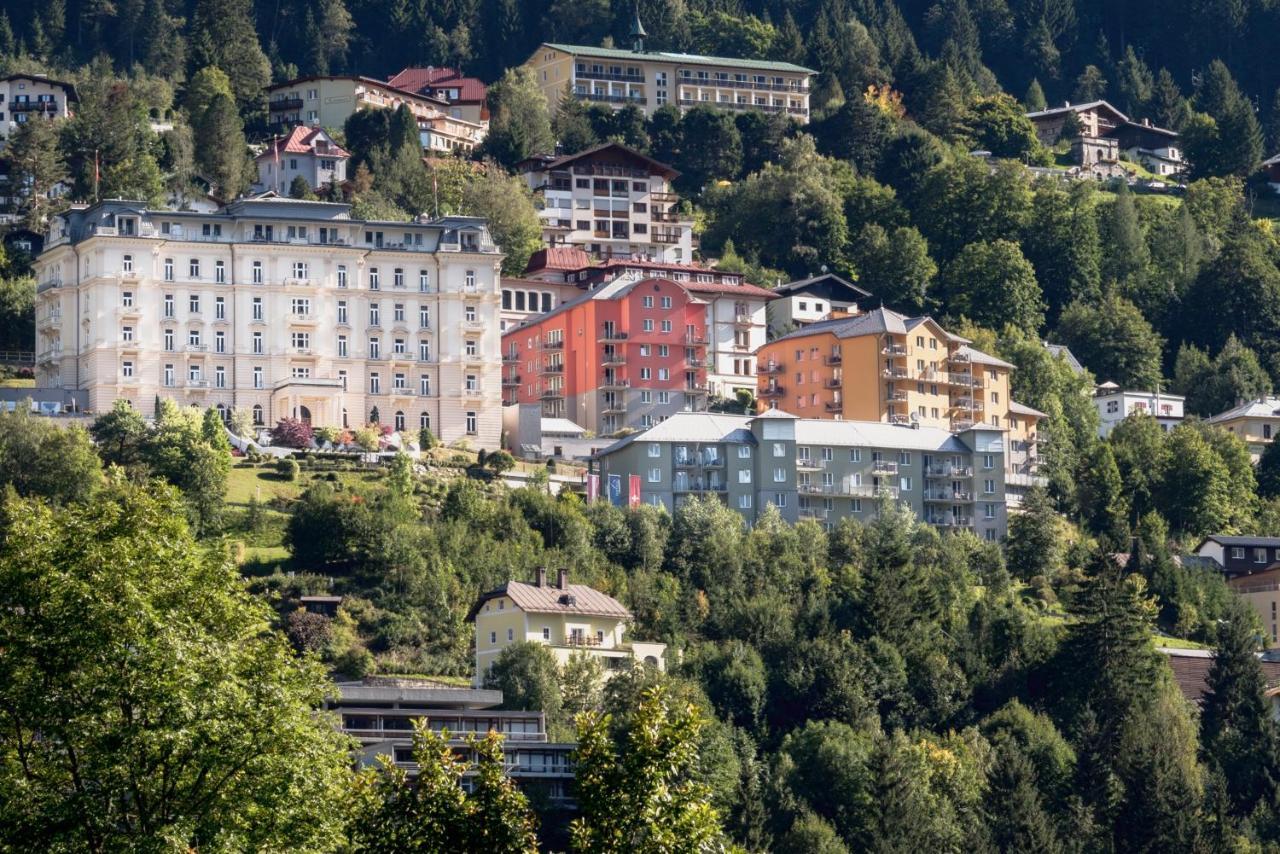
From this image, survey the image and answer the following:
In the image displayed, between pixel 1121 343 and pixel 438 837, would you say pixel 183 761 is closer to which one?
pixel 438 837

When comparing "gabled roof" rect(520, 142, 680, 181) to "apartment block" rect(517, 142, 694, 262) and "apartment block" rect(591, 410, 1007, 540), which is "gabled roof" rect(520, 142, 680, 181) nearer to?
"apartment block" rect(517, 142, 694, 262)

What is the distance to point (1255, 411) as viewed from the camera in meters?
143

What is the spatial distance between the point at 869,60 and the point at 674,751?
154 meters

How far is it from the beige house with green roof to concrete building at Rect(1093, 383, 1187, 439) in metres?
39.0

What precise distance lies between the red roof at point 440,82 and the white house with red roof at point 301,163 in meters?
22.0

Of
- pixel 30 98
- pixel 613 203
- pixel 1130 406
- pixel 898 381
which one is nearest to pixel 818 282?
pixel 613 203

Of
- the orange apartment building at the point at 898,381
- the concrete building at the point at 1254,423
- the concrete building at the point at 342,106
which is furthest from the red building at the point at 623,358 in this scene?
the concrete building at the point at 342,106

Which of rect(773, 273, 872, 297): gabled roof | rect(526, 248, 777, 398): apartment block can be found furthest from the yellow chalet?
rect(773, 273, 872, 297): gabled roof

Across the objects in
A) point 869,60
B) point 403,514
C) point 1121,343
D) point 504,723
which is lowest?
point 504,723

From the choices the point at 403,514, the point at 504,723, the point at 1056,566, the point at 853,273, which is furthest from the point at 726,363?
the point at 504,723

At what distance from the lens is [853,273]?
156 meters

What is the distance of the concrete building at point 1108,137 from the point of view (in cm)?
19038

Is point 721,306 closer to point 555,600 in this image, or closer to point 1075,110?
point 555,600

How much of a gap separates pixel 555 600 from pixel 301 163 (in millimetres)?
67529
